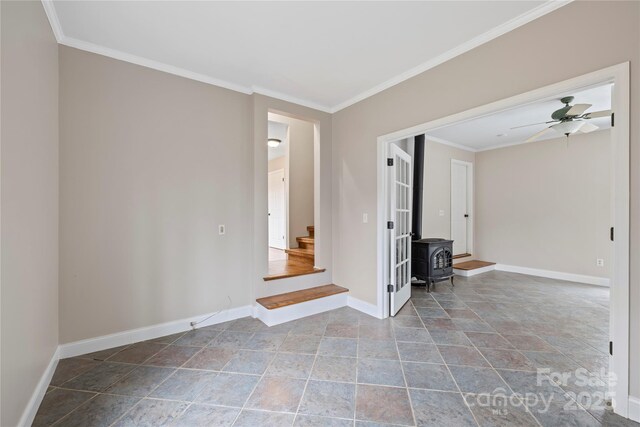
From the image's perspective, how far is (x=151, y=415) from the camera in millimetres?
1666

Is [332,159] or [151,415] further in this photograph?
[332,159]

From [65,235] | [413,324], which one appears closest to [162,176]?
[65,235]

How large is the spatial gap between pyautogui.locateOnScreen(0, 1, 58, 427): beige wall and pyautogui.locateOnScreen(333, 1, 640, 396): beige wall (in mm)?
2909

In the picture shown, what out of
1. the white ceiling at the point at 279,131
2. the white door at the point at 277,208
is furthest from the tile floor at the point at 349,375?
the white ceiling at the point at 279,131

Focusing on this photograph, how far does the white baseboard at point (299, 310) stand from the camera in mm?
3010

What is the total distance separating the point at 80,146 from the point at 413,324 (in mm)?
3731

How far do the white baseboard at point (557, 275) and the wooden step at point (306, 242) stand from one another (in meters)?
4.17

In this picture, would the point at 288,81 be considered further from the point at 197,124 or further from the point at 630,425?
the point at 630,425

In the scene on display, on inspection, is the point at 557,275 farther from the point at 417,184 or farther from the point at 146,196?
the point at 146,196

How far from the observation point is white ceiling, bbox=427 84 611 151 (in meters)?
3.51

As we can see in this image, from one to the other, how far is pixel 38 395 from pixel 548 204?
24.0 ft

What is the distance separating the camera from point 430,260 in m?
4.30

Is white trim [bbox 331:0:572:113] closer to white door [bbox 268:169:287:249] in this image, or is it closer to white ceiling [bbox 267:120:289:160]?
white ceiling [bbox 267:120:289:160]

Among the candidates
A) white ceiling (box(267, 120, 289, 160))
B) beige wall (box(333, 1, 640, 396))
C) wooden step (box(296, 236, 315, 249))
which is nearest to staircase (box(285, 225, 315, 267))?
wooden step (box(296, 236, 315, 249))
